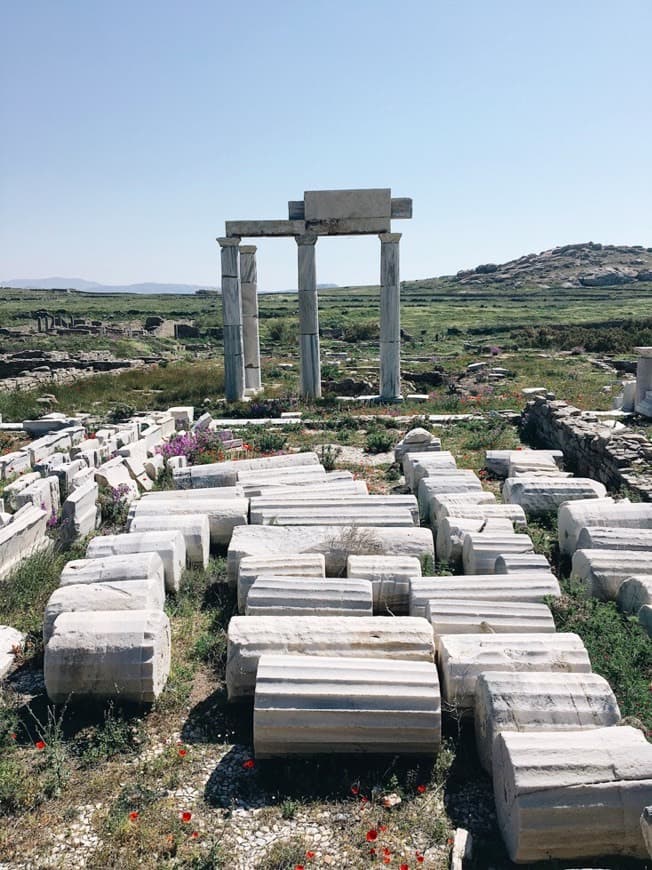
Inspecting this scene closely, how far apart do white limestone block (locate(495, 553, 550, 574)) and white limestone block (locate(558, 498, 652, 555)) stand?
A: 1123 millimetres

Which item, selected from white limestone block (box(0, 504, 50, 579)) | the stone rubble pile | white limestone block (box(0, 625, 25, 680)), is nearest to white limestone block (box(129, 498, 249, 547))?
the stone rubble pile

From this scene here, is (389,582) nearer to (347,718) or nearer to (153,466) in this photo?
(347,718)

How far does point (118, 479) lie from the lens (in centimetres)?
1038

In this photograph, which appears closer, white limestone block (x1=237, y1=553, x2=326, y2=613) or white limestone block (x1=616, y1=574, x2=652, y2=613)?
white limestone block (x1=616, y1=574, x2=652, y2=613)

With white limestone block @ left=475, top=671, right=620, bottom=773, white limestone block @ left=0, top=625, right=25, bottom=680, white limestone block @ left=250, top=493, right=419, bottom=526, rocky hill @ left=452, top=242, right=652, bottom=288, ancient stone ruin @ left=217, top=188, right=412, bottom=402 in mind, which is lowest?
white limestone block @ left=0, top=625, right=25, bottom=680

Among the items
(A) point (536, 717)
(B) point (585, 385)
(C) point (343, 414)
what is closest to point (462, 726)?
(A) point (536, 717)

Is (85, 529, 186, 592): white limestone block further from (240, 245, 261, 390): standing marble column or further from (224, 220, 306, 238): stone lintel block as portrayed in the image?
(240, 245, 261, 390): standing marble column

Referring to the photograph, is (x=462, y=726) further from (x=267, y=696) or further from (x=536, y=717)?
(x=267, y=696)

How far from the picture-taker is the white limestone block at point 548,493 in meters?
9.39

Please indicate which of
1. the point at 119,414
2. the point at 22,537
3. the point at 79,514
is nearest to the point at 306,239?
the point at 119,414

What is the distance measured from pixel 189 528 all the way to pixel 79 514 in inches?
70.2

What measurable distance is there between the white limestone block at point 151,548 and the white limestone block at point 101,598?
72 centimetres

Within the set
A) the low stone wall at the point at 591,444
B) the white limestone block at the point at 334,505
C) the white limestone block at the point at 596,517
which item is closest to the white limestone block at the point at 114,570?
the white limestone block at the point at 334,505

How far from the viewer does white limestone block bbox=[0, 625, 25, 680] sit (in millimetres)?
5809
